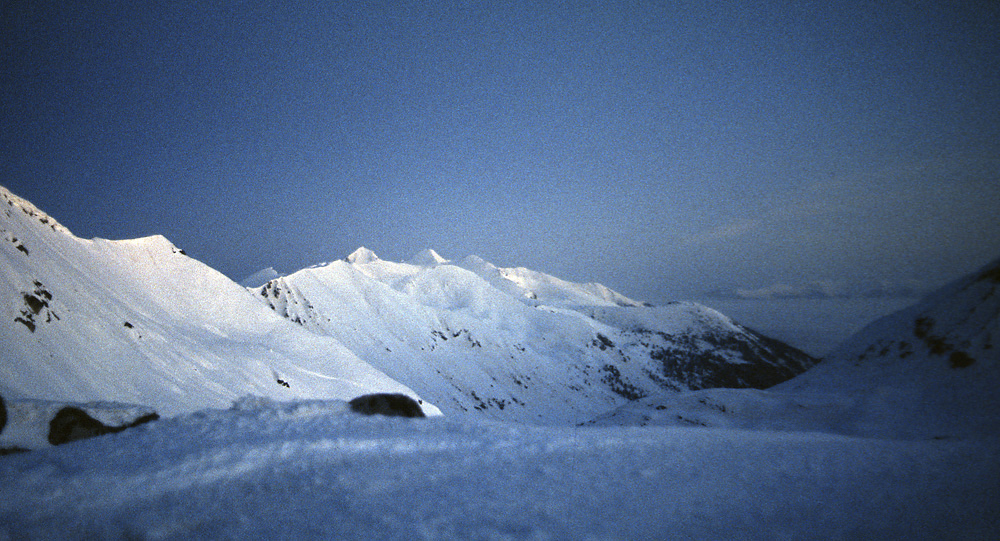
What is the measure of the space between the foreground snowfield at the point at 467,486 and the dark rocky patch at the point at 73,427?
8.53ft

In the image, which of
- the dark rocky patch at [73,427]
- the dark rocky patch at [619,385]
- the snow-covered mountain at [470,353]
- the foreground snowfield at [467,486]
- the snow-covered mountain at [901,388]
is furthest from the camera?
the dark rocky patch at [619,385]

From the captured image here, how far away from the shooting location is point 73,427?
7.50 m

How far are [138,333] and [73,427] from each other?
18821 mm

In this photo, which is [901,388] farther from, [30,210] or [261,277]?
[261,277]

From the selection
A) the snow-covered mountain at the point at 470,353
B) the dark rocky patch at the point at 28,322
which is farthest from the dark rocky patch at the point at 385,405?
the snow-covered mountain at the point at 470,353

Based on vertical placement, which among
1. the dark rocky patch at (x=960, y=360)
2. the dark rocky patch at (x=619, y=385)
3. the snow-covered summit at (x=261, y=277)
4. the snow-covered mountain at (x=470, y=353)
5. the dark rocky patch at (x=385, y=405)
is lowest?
the dark rocky patch at (x=619, y=385)

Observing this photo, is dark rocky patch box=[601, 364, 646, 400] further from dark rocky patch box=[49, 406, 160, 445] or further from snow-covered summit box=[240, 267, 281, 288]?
dark rocky patch box=[49, 406, 160, 445]

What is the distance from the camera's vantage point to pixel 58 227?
3198 centimetres

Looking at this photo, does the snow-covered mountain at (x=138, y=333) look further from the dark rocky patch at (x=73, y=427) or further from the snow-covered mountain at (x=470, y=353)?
the snow-covered mountain at (x=470, y=353)

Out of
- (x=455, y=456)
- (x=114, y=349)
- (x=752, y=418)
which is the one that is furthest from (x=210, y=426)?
(x=752, y=418)

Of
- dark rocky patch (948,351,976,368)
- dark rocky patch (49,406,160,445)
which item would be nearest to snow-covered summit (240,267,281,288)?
dark rocky patch (49,406,160,445)

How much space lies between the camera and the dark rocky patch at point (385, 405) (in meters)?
8.64

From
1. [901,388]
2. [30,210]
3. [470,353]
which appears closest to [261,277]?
[470,353]

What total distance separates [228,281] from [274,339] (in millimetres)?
11479
